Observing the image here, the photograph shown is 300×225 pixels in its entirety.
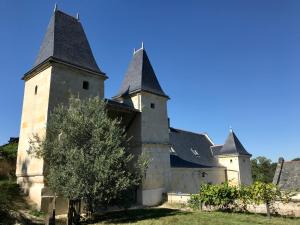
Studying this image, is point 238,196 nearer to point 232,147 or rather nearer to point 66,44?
point 66,44

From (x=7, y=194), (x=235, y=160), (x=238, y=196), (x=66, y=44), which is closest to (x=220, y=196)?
(x=238, y=196)

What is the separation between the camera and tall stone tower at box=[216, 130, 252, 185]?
28.6 metres

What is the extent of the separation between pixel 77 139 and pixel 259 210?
9.31 meters

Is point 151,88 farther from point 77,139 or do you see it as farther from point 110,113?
point 77,139

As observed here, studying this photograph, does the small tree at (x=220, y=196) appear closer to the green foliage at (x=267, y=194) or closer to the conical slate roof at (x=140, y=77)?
the green foliage at (x=267, y=194)

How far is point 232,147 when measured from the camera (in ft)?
97.6

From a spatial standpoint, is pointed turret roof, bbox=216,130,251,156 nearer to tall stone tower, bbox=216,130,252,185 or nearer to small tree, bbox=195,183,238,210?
tall stone tower, bbox=216,130,252,185

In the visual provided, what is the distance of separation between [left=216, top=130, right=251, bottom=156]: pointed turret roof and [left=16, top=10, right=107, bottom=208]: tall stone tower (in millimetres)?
17814

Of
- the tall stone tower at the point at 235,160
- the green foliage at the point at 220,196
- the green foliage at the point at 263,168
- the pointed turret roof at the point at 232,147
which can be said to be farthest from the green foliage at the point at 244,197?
the green foliage at the point at 263,168

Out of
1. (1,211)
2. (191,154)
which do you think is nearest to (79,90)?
(1,211)

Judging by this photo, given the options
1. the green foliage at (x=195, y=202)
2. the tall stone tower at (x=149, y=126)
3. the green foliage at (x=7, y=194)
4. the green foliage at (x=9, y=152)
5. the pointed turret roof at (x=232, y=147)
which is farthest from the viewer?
the pointed turret roof at (x=232, y=147)

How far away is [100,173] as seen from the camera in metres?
10.6

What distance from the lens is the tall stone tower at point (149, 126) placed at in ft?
60.2

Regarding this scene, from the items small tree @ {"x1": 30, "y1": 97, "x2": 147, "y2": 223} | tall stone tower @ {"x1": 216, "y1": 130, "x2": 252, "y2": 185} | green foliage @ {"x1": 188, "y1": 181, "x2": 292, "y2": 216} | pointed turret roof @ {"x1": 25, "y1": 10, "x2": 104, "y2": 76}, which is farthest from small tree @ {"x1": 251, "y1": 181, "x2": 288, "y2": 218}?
tall stone tower @ {"x1": 216, "y1": 130, "x2": 252, "y2": 185}
